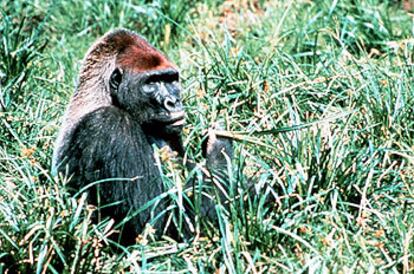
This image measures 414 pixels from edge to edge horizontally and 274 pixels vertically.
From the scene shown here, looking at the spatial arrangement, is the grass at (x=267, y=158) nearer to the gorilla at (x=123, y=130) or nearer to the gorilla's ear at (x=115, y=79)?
the gorilla at (x=123, y=130)

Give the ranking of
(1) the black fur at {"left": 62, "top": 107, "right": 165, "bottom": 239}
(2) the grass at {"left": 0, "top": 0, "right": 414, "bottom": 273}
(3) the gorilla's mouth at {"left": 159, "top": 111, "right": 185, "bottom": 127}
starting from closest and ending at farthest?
(2) the grass at {"left": 0, "top": 0, "right": 414, "bottom": 273}, (1) the black fur at {"left": 62, "top": 107, "right": 165, "bottom": 239}, (3) the gorilla's mouth at {"left": 159, "top": 111, "right": 185, "bottom": 127}

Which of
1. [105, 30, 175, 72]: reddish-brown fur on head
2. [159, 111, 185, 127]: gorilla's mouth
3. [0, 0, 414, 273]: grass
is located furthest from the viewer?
[105, 30, 175, 72]: reddish-brown fur on head

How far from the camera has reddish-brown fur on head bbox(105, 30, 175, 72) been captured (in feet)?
18.5

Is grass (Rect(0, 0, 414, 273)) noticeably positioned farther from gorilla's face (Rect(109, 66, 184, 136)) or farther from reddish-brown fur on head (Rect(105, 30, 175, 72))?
reddish-brown fur on head (Rect(105, 30, 175, 72))

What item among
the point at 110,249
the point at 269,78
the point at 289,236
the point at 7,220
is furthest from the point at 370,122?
the point at 7,220

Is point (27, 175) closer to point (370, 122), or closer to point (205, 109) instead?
point (205, 109)

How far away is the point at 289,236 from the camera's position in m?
4.85

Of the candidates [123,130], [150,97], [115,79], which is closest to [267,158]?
[150,97]

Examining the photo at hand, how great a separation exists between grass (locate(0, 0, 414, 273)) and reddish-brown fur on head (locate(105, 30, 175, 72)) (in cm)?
48

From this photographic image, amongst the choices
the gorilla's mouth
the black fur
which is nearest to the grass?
the black fur

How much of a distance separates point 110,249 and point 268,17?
144 inches

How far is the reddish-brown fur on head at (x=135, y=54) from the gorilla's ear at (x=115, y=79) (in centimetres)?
4

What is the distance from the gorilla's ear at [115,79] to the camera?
564 centimetres

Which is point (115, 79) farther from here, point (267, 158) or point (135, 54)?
point (267, 158)
